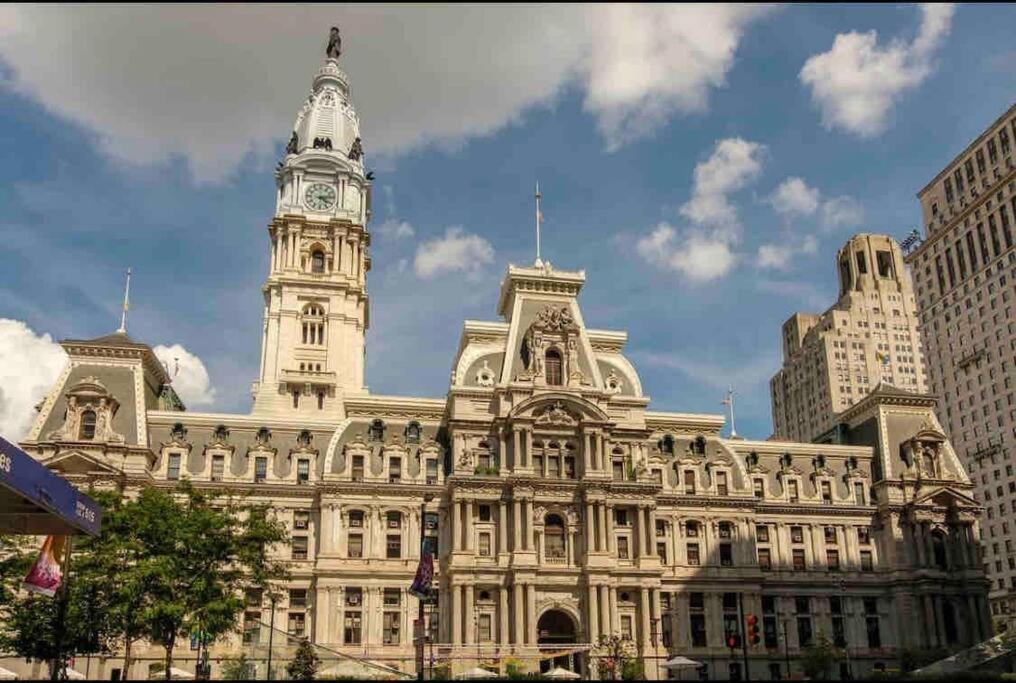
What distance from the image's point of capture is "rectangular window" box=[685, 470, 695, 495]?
285ft

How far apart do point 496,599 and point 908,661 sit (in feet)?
111

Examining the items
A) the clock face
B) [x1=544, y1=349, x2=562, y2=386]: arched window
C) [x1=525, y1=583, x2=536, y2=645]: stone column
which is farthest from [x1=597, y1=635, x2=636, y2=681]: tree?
the clock face

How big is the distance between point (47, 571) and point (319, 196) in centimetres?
9347

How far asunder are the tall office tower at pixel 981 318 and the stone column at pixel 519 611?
73056 millimetres

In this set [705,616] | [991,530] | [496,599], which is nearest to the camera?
[496,599]

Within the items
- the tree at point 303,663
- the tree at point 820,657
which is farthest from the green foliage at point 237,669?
the tree at point 820,657

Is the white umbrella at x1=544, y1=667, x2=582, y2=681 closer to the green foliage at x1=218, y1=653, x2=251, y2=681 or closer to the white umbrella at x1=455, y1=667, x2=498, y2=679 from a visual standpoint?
the white umbrella at x1=455, y1=667, x2=498, y2=679

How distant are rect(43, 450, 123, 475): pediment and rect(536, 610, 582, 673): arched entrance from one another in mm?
35463

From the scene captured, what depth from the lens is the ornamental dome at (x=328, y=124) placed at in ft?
446

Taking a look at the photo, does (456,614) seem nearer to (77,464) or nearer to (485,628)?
(485,628)

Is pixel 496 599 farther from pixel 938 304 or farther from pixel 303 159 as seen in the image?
pixel 938 304

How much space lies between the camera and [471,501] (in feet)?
258

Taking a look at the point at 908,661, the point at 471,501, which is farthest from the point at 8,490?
the point at 908,661

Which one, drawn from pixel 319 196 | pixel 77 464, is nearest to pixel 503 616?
pixel 77 464
